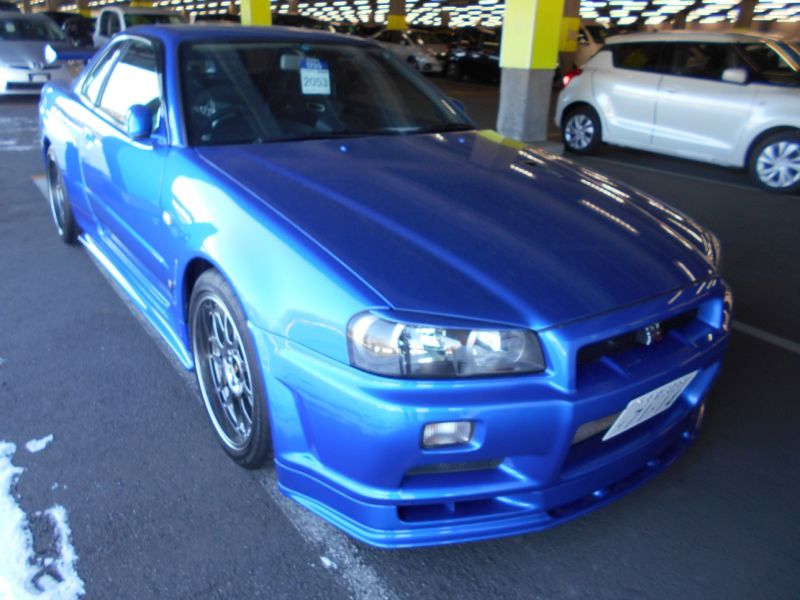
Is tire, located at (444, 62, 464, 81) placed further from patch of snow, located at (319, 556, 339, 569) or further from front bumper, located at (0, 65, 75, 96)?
patch of snow, located at (319, 556, 339, 569)

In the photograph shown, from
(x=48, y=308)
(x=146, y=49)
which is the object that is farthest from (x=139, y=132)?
(x=48, y=308)

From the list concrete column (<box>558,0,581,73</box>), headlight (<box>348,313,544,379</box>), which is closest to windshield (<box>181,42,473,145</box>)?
headlight (<box>348,313,544,379</box>)

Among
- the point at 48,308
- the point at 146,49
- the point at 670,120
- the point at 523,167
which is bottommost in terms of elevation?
the point at 48,308

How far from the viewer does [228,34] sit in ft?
10.5

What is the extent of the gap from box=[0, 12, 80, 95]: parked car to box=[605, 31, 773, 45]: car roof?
9.07 metres

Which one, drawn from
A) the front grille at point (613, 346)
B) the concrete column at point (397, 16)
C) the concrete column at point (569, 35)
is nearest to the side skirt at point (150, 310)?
the front grille at point (613, 346)

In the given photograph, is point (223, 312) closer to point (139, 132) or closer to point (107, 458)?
point (107, 458)

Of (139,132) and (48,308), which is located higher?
(139,132)

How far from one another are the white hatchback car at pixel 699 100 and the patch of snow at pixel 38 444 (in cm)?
704

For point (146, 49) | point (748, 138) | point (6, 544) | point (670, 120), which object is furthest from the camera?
point (670, 120)

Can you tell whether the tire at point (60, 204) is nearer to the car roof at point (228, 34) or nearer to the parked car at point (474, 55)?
the car roof at point (228, 34)

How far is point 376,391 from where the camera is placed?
171cm

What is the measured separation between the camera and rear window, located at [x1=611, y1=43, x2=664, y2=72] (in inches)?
312

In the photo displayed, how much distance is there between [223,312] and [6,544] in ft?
3.16
